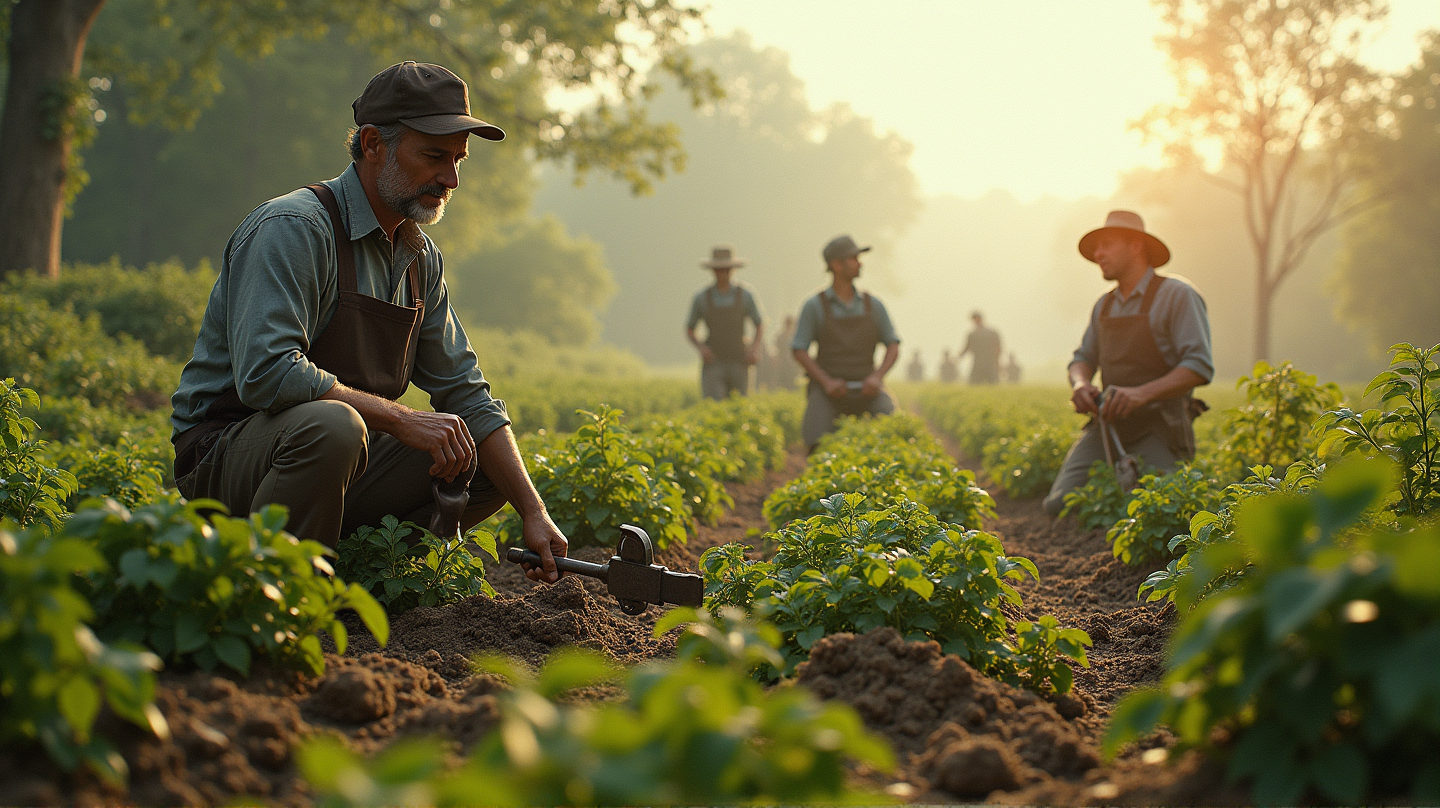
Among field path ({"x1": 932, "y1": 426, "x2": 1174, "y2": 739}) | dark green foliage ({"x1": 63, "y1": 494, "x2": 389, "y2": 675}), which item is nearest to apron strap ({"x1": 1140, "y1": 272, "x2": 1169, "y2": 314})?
field path ({"x1": 932, "y1": 426, "x2": 1174, "y2": 739})

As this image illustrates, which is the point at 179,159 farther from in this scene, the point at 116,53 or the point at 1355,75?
the point at 1355,75

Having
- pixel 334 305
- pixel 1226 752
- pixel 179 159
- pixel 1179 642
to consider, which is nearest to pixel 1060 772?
pixel 1226 752

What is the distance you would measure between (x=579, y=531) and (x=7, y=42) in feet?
44.4

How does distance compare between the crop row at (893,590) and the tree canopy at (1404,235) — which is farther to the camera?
the tree canopy at (1404,235)

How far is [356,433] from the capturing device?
3.08 metres

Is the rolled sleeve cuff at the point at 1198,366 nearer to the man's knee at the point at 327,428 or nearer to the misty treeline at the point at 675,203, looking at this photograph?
the man's knee at the point at 327,428

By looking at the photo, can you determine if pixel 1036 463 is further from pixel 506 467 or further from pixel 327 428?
pixel 327 428

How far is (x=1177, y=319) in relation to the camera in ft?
20.5

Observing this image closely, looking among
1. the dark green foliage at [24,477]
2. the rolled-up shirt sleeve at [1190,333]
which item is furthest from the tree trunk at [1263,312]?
the dark green foliage at [24,477]

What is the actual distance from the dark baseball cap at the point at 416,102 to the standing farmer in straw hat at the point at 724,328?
756cm

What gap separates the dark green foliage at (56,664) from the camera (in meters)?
1.46

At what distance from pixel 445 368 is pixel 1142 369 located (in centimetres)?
489

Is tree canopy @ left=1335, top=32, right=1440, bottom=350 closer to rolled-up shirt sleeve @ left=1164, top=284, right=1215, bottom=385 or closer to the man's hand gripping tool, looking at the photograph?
rolled-up shirt sleeve @ left=1164, top=284, right=1215, bottom=385

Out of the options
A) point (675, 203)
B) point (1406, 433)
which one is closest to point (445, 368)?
point (1406, 433)
